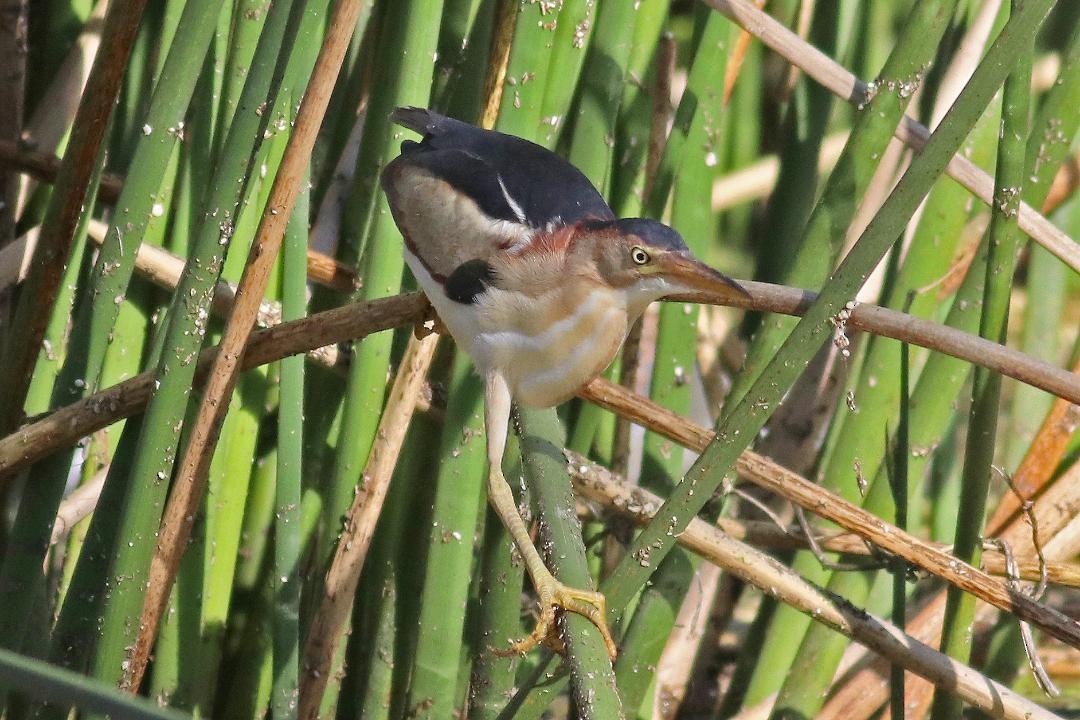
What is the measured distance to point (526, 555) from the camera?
1.27 m

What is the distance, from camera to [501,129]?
1.46 m

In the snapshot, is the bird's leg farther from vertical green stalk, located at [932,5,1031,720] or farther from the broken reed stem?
vertical green stalk, located at [932,5,1031,720]

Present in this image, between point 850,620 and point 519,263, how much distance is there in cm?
61

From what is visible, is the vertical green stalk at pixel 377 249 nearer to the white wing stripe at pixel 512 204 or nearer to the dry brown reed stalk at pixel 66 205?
the white wing stripe at pixel 512 204

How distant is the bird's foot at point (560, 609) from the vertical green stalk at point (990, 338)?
1.65 ft

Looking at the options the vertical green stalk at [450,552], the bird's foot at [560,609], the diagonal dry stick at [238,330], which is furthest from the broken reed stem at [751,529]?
the diagonal dry stick at [238,330]

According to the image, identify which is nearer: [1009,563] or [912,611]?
[1009,563]

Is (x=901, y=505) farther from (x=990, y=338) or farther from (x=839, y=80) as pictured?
(x=839, y=80)

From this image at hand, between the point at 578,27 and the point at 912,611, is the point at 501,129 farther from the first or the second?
the point at 912,611

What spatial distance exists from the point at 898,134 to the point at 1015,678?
37.7 inches

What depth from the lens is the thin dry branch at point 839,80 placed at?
4.93ft

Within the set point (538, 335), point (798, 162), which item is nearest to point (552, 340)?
point (538, 335)

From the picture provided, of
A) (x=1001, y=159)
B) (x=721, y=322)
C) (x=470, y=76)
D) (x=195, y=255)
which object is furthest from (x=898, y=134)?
(x=195, y=255)

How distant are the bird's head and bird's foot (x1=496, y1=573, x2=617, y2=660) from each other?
327 mm
